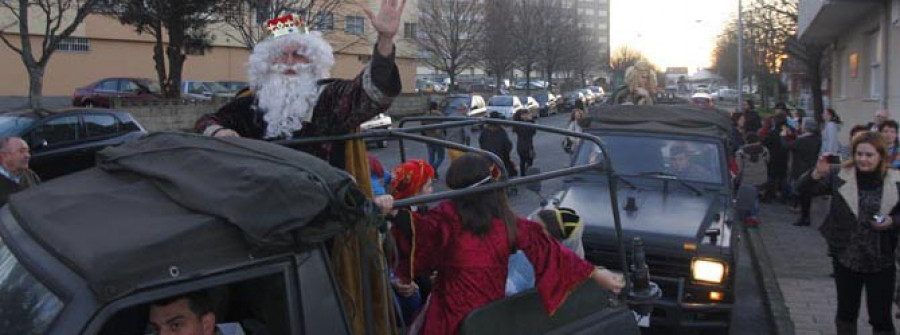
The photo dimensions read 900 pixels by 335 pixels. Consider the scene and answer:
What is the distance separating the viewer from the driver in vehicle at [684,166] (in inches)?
267

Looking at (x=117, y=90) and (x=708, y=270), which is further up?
(x=117, y=90)

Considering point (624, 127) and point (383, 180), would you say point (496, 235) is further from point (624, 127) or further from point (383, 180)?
point (624, 127)

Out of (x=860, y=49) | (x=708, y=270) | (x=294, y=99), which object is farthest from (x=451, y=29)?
(x=294, y=99)

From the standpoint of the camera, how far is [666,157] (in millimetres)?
6926

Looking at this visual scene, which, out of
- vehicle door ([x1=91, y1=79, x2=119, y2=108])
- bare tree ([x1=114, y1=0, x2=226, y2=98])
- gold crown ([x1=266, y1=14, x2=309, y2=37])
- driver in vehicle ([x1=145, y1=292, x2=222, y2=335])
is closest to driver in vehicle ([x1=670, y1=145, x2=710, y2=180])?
gold crown ([x1=266, y1=14, x2=309, y2=37])

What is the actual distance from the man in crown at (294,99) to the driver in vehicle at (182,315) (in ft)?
A: 3.96

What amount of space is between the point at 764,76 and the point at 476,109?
30.4 metres

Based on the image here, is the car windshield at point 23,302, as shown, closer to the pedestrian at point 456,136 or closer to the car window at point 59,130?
the pedestrian at point 456,136

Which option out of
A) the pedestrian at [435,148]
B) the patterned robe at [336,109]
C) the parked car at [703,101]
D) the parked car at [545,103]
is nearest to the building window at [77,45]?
the parked car at [545,103]

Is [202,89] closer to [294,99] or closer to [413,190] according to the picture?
[413,190]

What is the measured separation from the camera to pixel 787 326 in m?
6.13

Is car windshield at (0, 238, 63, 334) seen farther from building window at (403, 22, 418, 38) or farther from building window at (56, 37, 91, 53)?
building window at (403, 22, 418, 38)

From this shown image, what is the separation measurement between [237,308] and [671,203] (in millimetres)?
4503

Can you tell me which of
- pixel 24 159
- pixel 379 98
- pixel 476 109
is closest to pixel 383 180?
pixel 379 98
